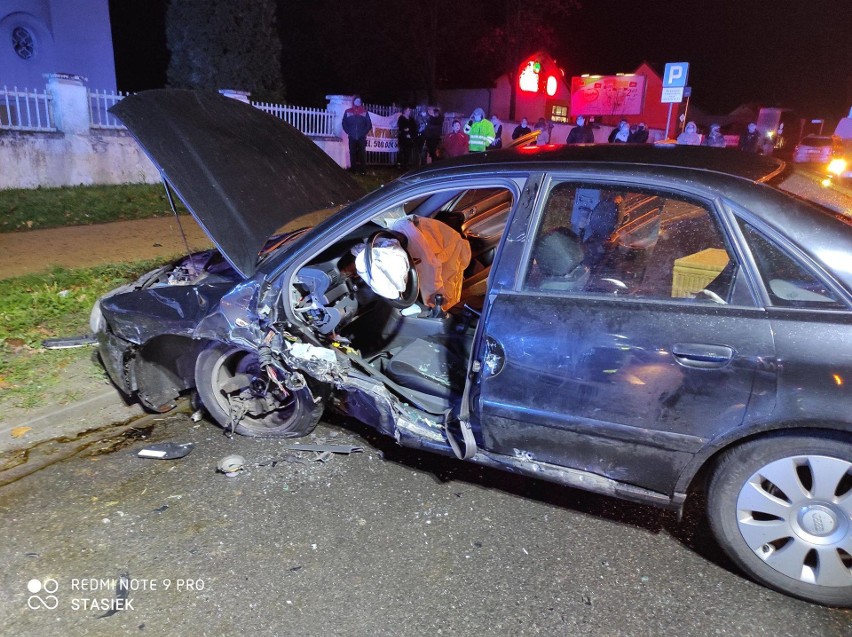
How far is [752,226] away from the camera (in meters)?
2.53

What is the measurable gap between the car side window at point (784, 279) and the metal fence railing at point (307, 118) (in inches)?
565

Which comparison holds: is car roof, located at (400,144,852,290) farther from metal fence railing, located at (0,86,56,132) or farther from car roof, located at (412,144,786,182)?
metal fence railing, located at (0,86,56,132)

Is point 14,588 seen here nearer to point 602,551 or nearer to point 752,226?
point 602,551

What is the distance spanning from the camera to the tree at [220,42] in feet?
49.0

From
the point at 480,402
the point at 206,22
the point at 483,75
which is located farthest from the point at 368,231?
the point at 483,75

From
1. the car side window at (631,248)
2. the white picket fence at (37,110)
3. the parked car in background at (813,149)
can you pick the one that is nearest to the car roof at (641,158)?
the car side window at (631,248)

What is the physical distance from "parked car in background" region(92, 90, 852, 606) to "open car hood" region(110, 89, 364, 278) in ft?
0.05

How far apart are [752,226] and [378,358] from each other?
2162 mm

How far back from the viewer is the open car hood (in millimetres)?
3338

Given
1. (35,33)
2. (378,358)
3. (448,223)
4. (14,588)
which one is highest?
(35,33)

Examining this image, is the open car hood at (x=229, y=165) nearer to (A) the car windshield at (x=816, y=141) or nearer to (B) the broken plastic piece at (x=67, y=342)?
(B) the broken plastic piece at (x=67, y=342)

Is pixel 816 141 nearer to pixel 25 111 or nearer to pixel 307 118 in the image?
pixel 307 118

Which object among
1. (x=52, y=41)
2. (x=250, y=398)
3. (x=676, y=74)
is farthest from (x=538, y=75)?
(x=250, y=398)

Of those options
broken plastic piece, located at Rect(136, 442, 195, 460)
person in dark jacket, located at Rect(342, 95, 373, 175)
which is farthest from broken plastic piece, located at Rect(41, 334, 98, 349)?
person in dark jacket, located at Rect(342, 95, 373, 175)
